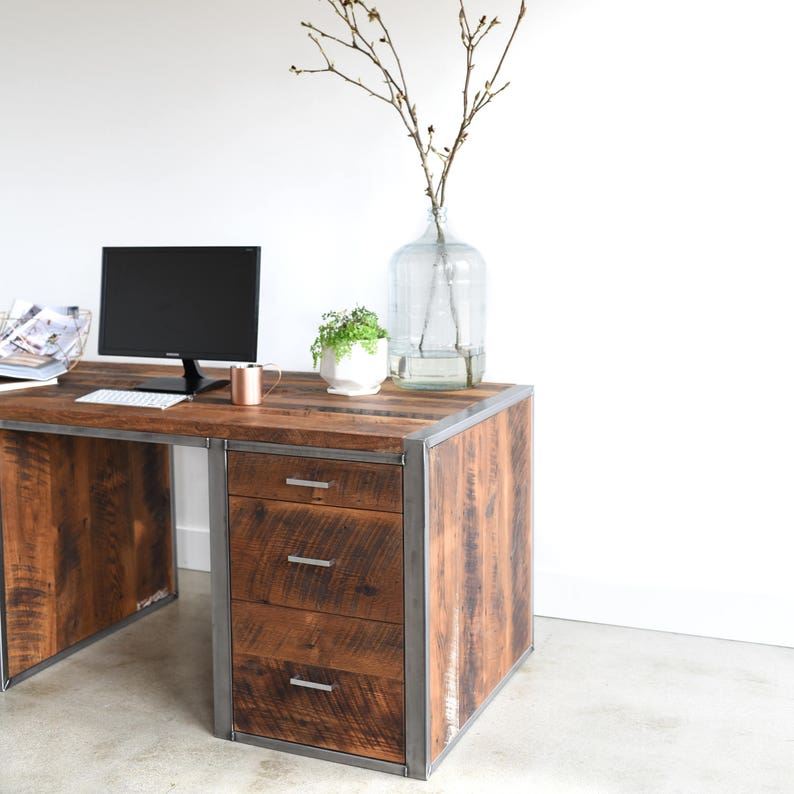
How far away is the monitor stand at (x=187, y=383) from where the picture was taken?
8.71 feet

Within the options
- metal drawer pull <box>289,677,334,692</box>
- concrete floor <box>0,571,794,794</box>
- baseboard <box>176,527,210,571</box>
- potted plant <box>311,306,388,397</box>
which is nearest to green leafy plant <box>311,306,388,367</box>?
potted plant <box>311,306,388,397</box>

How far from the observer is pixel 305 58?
3064mm

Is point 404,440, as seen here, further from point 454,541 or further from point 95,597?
point 95,597

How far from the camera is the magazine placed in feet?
9.33

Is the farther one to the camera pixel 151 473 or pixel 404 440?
pixel 151 473

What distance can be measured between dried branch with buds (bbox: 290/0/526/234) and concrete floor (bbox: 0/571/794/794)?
1.33 meters

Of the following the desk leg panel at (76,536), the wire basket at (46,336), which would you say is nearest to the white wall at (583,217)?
the wire basket at (46,336)

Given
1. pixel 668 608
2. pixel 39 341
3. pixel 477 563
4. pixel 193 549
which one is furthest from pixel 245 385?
pixel 668 608

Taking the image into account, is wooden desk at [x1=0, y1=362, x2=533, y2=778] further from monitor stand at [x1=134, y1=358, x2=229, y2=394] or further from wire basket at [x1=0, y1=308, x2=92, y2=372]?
wire basket at [x1=0, y1=308, x2=92, y2=372]

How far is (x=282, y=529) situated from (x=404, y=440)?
383 millimetres

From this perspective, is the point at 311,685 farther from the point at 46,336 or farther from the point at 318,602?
the point at 46,336

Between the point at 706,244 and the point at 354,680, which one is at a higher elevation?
A: the point at 706,244

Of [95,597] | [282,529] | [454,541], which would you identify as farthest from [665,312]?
[95,597]

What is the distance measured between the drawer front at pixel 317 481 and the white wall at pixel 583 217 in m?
1.00
